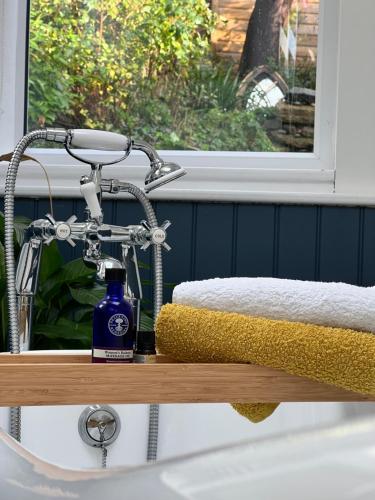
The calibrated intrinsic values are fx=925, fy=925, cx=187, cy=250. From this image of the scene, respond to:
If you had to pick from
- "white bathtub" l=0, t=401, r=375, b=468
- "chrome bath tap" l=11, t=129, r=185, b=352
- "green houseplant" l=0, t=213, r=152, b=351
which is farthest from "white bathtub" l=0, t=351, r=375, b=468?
"green houseplant" l=0, t=213, r=152, b=351

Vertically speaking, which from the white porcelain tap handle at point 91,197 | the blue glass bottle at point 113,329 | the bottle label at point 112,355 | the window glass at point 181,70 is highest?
the window glass at point 181,70

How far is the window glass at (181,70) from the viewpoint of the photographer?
2.79 metres

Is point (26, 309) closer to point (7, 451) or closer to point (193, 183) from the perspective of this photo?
point (7, 451)

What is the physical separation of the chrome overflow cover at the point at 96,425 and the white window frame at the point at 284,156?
0.82 meters

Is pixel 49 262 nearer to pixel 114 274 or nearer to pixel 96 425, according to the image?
pixel 96 425

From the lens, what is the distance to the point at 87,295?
7.79ft

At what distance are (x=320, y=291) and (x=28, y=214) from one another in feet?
5.24

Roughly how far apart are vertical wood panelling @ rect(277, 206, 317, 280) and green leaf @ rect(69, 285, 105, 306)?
0.59 metres

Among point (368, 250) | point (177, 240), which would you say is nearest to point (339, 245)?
point (368, 250)

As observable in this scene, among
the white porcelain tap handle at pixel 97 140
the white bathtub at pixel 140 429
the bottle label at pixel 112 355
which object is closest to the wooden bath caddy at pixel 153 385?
the bottle label at pixel 112 355

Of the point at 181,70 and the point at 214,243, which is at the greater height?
the point at 181,70

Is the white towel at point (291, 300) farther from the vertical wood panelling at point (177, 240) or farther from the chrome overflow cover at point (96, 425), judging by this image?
the vertical wood panelling at point (177, 240)

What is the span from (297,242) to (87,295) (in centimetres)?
69

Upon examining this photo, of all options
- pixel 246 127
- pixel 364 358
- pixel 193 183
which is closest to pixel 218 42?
pixel 246 127
